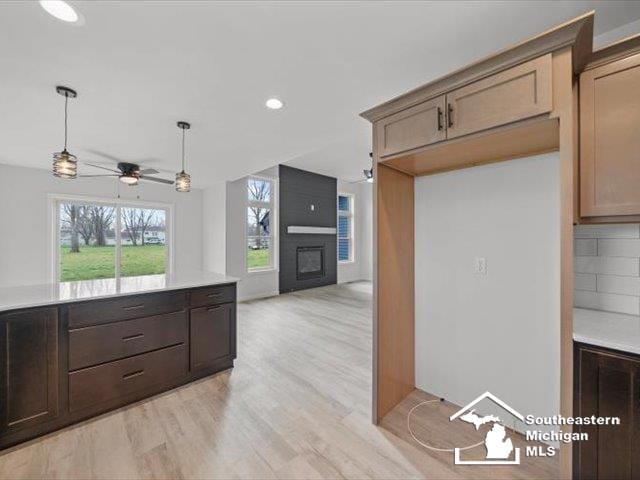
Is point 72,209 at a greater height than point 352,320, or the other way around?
point 72,209

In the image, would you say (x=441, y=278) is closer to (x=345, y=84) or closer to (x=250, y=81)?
(x=345, y=84)

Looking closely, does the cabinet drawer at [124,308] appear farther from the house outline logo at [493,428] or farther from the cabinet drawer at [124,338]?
the house outline logo at [493,428]

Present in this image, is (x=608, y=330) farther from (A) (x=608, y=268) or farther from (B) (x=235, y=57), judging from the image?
(B) (x=235, y=57)

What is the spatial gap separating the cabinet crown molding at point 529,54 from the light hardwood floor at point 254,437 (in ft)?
7.28

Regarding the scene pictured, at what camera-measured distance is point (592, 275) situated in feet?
5.79

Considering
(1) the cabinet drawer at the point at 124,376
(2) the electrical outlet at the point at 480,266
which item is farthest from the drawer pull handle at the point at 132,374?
(2) the electrical outlet at the point at 480,266

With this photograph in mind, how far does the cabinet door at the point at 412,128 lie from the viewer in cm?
172

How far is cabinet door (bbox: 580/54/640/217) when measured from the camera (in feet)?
4.33

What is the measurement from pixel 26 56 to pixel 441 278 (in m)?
3.32

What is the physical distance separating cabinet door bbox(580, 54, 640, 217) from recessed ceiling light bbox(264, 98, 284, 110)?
209 cm

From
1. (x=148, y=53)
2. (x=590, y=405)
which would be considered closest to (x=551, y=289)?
(x=590, y=405)

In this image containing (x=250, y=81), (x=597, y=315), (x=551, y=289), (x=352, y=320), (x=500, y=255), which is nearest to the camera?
(x=597, y=315)

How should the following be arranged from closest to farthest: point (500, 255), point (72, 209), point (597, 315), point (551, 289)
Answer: point (597, 315) → point (551, 289) → point (500, 255) → point (72, 209)

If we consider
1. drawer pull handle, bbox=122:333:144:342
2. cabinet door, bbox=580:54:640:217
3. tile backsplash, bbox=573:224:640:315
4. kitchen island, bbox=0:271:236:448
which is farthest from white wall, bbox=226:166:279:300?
cabinet door, bbox=580:54:640:217
